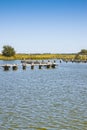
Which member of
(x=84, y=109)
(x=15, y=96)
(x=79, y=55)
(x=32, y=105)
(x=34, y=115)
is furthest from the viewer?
(x=79, y=55)

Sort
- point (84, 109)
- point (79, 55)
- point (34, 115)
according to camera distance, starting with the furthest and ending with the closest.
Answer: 1. point (79, 55)
2. point (84, 109)
3. point (34, 115)

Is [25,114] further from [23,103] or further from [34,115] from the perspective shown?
[23,103]

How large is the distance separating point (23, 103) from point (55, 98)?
4.04 meters

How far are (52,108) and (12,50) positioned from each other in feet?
521

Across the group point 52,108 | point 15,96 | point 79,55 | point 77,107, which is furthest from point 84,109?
point 79,55

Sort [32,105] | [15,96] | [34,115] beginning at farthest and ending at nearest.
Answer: [15,96] < [32,105] < [34,115]

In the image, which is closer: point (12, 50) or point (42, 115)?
point (42, 115)

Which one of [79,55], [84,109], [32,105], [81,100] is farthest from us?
[79,55]

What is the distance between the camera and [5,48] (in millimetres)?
179750

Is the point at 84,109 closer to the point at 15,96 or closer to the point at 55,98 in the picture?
the point at 55,98

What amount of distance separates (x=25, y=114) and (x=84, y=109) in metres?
4.78

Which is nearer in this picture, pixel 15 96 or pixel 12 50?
pixel 15 96

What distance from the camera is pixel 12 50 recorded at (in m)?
180

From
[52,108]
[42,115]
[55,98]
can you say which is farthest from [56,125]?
[55,98]
